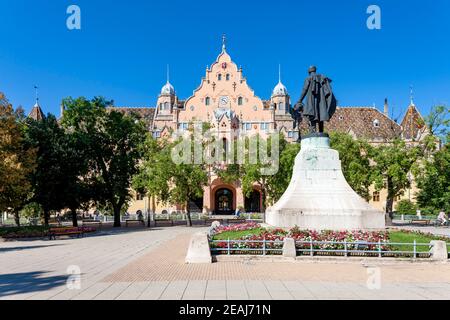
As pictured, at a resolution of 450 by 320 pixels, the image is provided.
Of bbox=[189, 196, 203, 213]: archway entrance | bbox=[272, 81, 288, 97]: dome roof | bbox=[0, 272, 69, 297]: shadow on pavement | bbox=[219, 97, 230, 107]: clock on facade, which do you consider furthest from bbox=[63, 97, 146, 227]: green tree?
bbox=[272, 81, 288, 97]: dome roof

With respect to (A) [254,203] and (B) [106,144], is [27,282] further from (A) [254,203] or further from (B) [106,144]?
(A) [254,203]

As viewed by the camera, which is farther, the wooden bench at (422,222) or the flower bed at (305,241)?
the wooden bench at (422,222)

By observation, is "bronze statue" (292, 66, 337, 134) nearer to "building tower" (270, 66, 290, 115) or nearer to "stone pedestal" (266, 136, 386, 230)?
"stone pedestal" (266, 136, 386, 230)

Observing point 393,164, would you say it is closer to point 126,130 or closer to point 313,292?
point 126,130

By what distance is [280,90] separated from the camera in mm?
66188

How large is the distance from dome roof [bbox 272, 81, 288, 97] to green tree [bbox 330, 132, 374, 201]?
2707cm

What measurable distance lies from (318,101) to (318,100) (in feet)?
0.18

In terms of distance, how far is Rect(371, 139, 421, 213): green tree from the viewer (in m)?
36.1

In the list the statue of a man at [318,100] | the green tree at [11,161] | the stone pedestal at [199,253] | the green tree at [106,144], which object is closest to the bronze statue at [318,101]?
the statue of a man at [318,100]

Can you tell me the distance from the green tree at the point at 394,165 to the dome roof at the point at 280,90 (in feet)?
97.0

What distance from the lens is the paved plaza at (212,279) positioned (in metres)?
9.20

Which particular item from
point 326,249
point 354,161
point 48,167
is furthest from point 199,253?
point 354,161

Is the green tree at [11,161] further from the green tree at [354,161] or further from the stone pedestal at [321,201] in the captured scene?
the green tree at [354,161]
